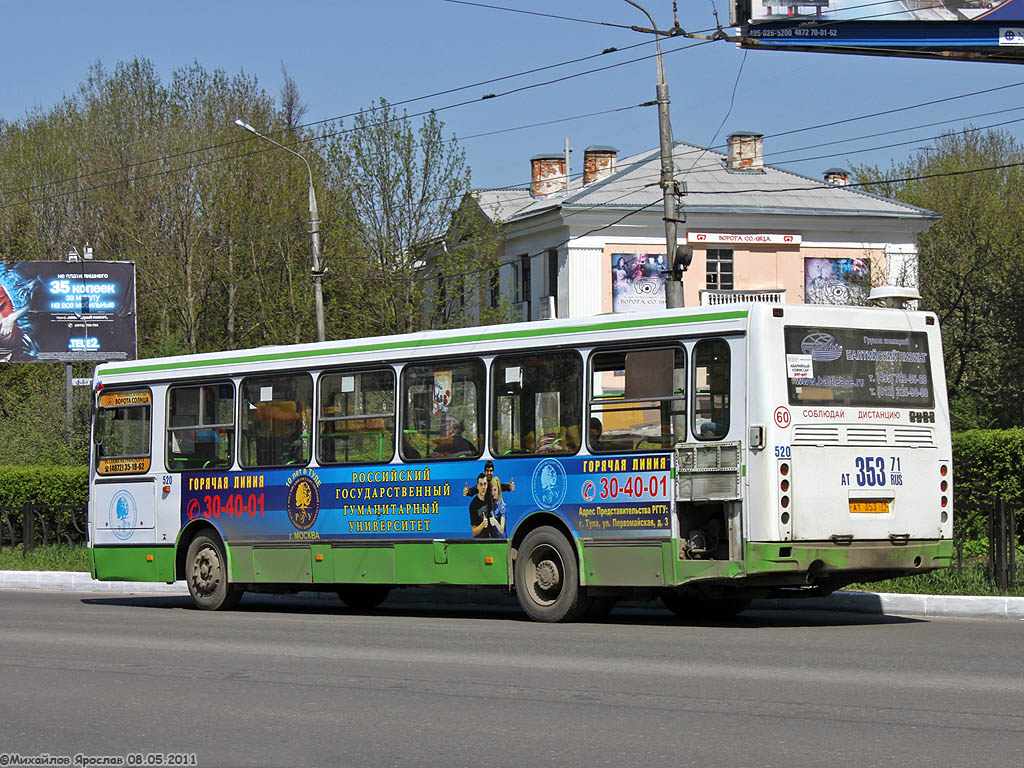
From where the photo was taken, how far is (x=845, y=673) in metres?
10.5

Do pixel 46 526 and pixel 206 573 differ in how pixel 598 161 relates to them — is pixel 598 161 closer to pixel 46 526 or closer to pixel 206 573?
pixel 46 526


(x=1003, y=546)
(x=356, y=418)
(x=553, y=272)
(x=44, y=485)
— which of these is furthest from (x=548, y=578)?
(x=553, y=272)

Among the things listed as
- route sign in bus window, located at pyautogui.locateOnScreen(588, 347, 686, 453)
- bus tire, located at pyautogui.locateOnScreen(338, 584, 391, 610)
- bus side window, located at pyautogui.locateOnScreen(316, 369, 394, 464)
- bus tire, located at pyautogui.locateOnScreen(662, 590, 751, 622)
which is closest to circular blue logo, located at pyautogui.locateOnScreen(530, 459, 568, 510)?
route sign in bus window, located at pyautogui.locateOnScreen(588, 347, 686, 453)

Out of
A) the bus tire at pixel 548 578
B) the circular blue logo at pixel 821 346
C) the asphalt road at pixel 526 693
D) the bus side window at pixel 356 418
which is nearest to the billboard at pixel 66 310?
the bus side window at pixel 356 418

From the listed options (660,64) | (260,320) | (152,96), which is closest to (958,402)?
(660,64)

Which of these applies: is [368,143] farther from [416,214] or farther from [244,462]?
[244,462]

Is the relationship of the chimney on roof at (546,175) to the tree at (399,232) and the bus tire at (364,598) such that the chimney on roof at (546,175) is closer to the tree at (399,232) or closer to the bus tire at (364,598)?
the tree at (399,232)

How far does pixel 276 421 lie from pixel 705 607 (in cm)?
544

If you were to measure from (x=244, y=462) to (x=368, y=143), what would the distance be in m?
27.4

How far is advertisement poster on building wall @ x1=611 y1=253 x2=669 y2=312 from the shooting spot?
185 ft

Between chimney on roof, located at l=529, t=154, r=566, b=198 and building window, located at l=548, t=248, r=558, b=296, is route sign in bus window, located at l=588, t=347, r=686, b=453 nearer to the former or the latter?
building window, located at l=548, t=248, r=558, b=296

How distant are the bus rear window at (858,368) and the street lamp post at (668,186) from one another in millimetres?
8617

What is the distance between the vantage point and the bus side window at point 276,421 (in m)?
18.1

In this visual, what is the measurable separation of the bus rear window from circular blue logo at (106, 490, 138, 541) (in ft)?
30.2
